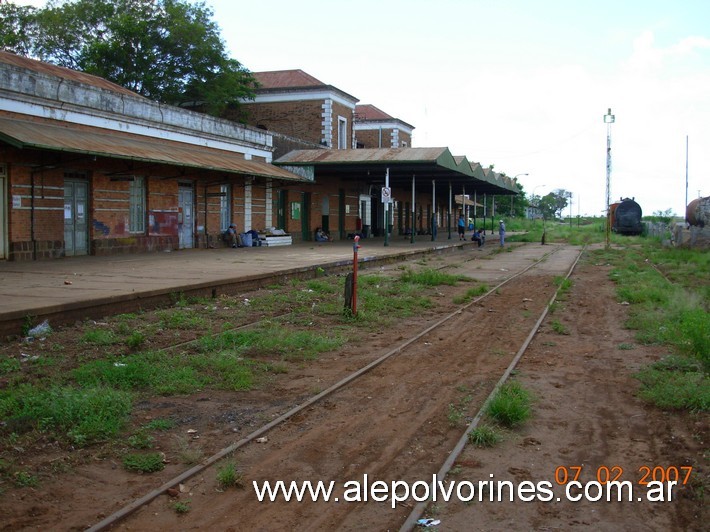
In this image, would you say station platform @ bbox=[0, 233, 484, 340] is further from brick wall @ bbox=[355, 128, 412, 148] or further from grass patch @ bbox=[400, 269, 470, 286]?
brick wall @ bbox=[355, 128, 412, 148]

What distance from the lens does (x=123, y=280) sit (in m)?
13.4

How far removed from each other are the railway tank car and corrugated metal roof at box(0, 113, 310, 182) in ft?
114

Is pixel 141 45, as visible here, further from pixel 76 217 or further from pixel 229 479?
pixel 229 479

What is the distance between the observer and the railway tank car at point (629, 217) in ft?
→ 174

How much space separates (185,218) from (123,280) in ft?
41.8

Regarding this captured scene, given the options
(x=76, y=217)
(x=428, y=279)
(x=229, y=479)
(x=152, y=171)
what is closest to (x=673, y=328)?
(x=428, y=279)

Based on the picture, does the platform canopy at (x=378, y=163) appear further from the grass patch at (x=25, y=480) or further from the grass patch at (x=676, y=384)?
the grass patch at (x=25, y=480)

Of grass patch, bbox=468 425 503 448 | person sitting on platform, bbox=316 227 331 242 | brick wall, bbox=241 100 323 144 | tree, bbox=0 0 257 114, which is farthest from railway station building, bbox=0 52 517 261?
grass patch, bbox=468 425 503 448

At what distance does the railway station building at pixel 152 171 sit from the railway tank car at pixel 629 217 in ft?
66.1

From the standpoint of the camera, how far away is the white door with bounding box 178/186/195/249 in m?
25.5

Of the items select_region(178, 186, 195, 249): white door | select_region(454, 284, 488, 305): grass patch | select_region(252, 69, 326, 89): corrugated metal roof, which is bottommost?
select_region(454, 284, 488, 305): grass patch

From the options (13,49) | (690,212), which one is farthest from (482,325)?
(13,49)

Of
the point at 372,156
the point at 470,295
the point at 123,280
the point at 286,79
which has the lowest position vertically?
the point at 470,295

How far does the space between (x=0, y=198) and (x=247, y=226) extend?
12883 millimetres
